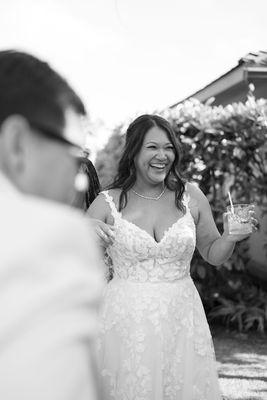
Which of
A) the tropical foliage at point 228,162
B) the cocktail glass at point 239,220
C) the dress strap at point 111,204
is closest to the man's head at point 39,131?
the cocktail glass at point 239,220

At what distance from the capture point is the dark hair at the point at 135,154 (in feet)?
12.7

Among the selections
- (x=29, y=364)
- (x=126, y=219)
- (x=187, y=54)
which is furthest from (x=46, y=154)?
(x=187, y=54)

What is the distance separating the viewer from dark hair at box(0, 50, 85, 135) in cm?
85

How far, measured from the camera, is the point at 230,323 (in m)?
8.16

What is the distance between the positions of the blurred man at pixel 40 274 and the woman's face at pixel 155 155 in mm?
2982

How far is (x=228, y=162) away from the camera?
768cm

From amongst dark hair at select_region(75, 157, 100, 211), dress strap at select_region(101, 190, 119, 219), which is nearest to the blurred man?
dress strap at select_region(101, 190, 119, 219)

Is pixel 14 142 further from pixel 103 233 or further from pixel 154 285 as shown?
pixel 154 285

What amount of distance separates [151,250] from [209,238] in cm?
37

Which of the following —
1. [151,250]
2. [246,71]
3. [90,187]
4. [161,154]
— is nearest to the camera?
[151,250]

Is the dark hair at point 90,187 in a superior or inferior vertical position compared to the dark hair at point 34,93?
inferior

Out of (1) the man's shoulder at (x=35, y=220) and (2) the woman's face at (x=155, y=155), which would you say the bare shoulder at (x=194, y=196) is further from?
(1) the man's shoulder at (x=35, y=220)

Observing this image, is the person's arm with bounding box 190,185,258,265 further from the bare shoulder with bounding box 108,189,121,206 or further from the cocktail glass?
the bare shoulder with bounding box 108,189,121,206

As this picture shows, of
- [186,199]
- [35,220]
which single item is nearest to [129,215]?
[186,199]
